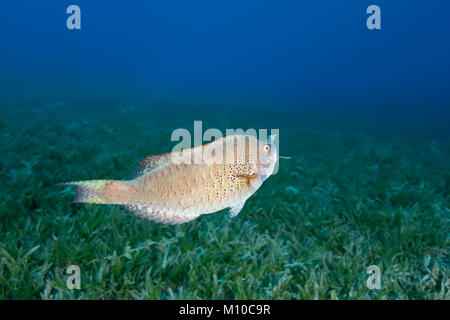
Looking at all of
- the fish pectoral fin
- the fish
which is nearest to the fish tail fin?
the fish

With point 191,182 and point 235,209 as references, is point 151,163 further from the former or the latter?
point 235,209

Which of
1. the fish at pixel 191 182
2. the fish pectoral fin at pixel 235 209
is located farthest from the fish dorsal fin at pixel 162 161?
the fish pectoral fin at pixel 235 209

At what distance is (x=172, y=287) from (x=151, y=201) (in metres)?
2.02

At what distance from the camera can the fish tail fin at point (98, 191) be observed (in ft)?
1.59

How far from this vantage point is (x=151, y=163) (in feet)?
1.92

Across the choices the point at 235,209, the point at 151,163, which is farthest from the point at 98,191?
the point at 235,209

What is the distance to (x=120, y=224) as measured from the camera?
2.94 meters

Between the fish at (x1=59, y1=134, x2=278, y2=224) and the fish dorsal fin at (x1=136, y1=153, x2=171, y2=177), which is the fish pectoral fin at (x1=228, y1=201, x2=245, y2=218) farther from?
the fish dorsal fin at (x1=136, y1=153, x2=171, y2=177)

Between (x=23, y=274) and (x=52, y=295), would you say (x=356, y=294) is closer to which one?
(x=52, y=295)

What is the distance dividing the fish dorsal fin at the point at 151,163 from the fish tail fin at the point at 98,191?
0.06m

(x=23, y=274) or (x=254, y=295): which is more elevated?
(x=23, y=274)

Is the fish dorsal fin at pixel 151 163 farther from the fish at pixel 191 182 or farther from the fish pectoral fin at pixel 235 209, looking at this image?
the fish pectoral fin at pixel 235 209

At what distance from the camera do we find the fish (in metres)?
0.53

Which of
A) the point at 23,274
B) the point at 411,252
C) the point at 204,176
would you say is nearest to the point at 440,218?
the point at 411,252
